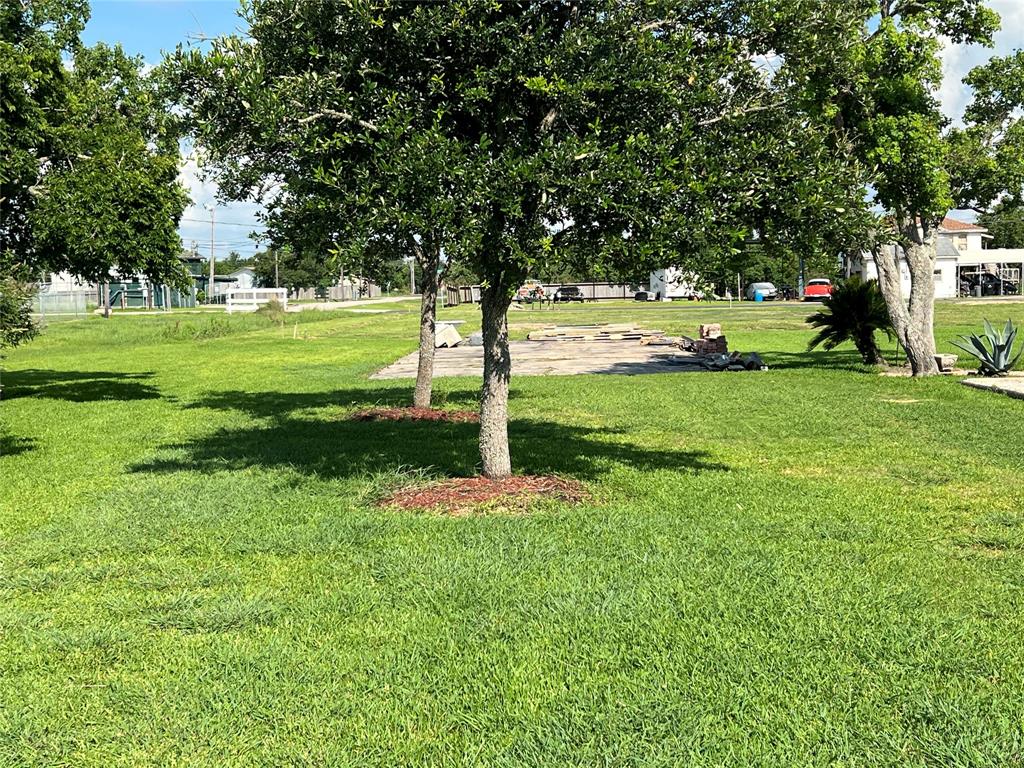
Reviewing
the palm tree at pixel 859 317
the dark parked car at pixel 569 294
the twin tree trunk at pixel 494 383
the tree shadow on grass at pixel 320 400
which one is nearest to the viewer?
the twin tree trunk at pixel 494 383

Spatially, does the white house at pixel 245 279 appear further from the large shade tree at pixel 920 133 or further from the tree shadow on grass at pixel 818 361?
the large shade tree at pixel 920 133

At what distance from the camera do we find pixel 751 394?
14156mm

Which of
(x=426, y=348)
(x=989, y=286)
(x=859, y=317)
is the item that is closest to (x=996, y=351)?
(x=859, y=317)

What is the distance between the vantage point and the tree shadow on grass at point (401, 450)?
27.7ft

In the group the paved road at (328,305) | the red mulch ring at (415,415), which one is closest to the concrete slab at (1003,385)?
the red mulch ring at (415,415)

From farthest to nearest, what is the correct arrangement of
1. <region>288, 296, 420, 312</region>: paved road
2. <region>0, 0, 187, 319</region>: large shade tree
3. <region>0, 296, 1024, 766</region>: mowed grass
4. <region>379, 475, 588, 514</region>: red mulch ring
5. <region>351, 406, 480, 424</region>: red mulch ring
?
<region>288, 296, 420, 312</region>: paved road, <region>0, 0, 187, 319</region>: large shade tree, <region>351, 406, 480, 424</region>: red mulch ring, <region>379, 475, 588, 514</region>: red mulch ring, <region>0, 296, 1024, 766</region>: mowed grass

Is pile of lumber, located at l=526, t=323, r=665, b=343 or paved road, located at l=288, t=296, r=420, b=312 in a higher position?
paved road, located at l=288, t=296, r=420, b=312

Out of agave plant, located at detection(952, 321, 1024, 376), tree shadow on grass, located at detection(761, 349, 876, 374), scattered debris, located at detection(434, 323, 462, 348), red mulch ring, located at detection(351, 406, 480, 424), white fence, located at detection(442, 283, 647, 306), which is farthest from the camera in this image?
white fence, located at detection(442, 283, 647, 306)

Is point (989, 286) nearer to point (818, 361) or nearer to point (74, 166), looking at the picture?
point (818, 361)

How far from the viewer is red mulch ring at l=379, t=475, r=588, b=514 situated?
6855mm

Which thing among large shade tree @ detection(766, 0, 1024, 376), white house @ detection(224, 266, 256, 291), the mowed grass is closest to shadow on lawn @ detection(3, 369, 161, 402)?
the mowed grass

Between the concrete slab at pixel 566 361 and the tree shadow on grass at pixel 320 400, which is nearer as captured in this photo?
the tree shadow on grass at pixel 320 400

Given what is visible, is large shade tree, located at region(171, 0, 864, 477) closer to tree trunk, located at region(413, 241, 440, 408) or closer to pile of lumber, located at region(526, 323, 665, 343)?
tree trunk, located at region(413, 241, 440, 408)

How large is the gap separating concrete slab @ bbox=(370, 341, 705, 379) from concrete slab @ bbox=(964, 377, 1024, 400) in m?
5.83
